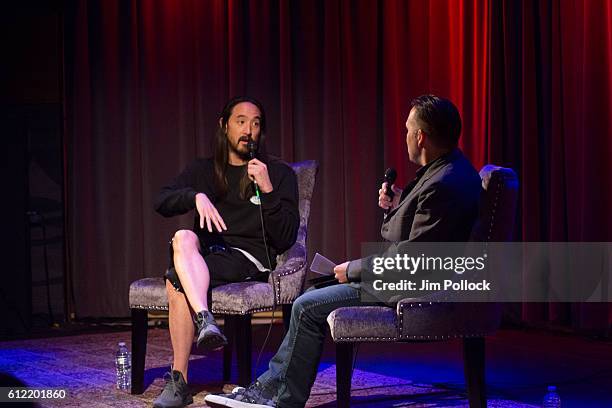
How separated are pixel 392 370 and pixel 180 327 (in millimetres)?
1252

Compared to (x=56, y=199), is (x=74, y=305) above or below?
below

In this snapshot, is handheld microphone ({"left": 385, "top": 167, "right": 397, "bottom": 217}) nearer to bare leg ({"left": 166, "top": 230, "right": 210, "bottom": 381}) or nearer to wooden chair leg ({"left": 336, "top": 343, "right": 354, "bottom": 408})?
wooden chair leg ({"left": 336, "top": 343, "right": 354, "bottom": 408})

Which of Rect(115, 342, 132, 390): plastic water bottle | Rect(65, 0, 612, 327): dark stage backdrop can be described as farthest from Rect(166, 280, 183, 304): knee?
Rect(65, 0, 612, 327): dark stage backdrop

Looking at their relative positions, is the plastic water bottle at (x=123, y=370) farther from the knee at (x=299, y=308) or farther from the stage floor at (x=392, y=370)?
the knee at (x=299, y=308)

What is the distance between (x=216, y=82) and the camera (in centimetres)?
655

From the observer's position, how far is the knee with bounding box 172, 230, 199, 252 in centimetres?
383

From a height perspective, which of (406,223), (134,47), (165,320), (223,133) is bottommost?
(165,320)

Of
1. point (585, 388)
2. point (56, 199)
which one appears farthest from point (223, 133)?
point (56, 199)

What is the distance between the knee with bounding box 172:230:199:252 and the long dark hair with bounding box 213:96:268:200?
14.9 inches

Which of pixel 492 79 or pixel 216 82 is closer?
pixel 492 79

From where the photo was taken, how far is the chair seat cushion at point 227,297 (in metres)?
3.83

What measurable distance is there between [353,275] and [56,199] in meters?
4.11

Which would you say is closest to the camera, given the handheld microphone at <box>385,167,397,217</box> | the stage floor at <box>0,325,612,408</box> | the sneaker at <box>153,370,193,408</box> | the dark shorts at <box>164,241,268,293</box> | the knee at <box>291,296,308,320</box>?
the knee at <box>291,296,308,320</box>

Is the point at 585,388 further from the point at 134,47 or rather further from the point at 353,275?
the point at 134,47
